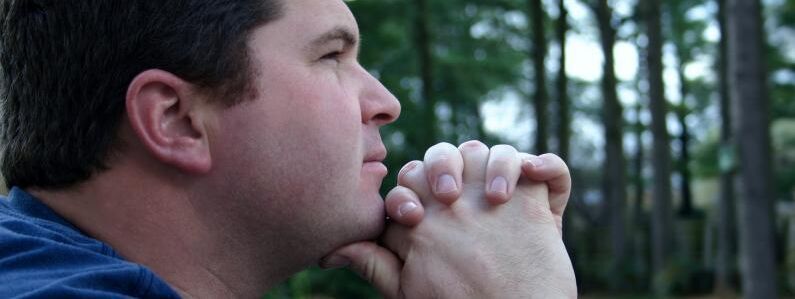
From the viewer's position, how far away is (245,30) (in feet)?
5.92

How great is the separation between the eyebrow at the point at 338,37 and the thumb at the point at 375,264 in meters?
0.42

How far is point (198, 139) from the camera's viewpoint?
1.79m

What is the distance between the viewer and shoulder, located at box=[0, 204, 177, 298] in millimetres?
1404

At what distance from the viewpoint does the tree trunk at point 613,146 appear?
2289cm

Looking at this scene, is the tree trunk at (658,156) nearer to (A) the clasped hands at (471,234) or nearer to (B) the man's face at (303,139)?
(A) the clasped hands at (471,234)

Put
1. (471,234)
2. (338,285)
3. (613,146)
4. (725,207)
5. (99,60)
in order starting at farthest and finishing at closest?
(613,146) < (725,207) < (338,285) < (471,234) < (99,60)

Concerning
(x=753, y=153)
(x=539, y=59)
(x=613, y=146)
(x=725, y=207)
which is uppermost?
(x=539, y=59)

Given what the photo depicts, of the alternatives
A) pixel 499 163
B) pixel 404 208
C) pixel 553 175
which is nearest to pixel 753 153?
pixel 553 175

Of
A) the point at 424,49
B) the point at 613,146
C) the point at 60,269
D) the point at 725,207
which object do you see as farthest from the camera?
the point at 613,146

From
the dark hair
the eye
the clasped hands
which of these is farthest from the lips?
the dark hair

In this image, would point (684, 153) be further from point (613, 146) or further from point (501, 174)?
point (501, 174)

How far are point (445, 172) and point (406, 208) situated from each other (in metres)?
0.12

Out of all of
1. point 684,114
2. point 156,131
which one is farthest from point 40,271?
point 684,114

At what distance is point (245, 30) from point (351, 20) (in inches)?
10.6
